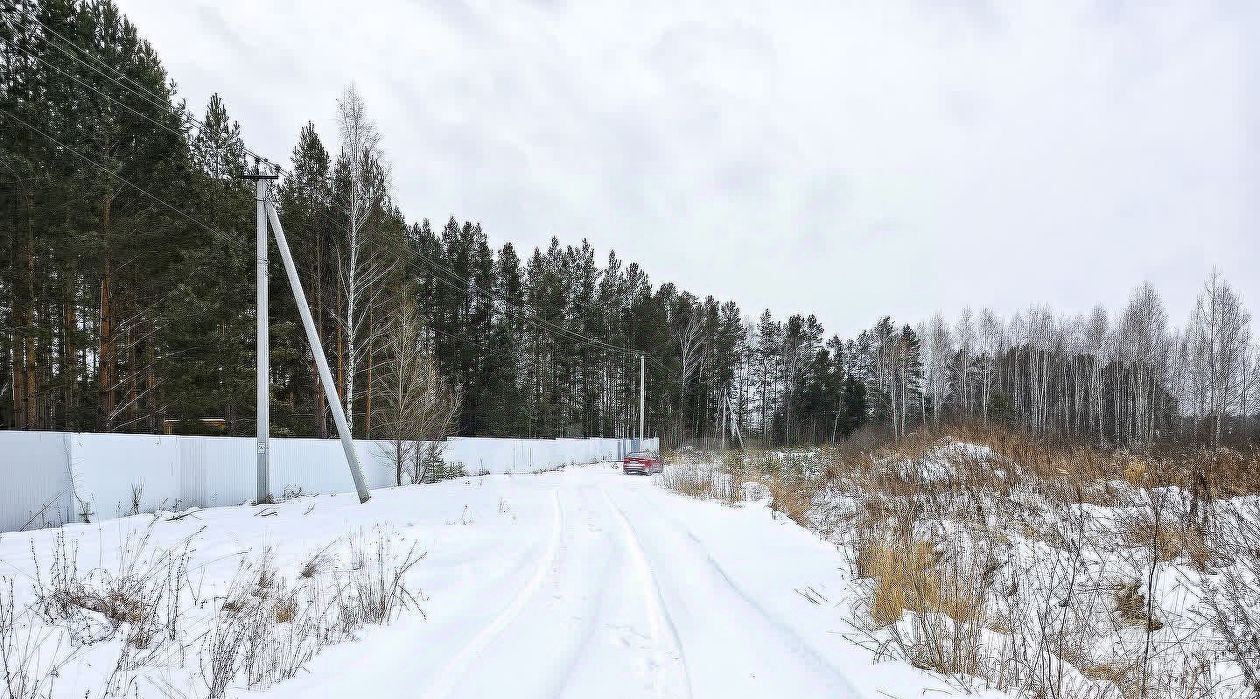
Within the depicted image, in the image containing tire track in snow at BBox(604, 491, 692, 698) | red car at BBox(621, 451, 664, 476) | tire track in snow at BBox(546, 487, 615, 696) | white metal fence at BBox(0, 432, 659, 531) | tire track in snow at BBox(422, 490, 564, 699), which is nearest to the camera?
tire track in snow at BBox(422, 490, 564, 699)

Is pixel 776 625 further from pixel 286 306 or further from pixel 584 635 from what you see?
pixel 286 306

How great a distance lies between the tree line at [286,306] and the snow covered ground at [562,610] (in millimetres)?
9681

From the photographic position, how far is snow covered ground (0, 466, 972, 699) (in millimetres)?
3590

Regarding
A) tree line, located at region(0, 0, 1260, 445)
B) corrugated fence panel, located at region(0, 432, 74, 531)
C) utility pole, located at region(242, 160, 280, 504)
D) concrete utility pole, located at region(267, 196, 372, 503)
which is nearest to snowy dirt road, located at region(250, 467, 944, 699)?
concrete utility pole, located at region(267, 196, 372, 503)

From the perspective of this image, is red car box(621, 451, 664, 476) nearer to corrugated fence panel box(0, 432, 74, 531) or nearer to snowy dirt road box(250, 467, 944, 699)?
snowy dirt road box(250, 467, 944, 699)

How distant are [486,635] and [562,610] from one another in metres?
0.90

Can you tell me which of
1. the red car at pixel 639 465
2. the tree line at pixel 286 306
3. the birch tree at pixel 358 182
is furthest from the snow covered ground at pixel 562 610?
the red car at pixel 639 465

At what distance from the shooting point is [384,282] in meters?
22.9

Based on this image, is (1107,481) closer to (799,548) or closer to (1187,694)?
(799,548)

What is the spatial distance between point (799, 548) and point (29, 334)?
772 inches

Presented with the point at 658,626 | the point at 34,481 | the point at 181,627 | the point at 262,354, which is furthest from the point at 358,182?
the point at 658,626

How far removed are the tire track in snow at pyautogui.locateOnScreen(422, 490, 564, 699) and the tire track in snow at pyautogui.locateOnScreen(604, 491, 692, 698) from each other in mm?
1110

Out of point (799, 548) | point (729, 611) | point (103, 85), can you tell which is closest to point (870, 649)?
point (729, 611)

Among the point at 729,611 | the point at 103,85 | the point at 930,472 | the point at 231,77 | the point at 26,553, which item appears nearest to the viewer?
the point at 729,611
